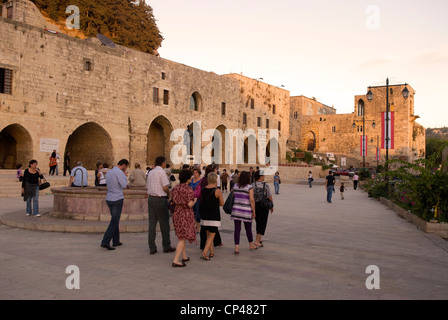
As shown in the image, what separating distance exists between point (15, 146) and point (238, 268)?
2299 cm

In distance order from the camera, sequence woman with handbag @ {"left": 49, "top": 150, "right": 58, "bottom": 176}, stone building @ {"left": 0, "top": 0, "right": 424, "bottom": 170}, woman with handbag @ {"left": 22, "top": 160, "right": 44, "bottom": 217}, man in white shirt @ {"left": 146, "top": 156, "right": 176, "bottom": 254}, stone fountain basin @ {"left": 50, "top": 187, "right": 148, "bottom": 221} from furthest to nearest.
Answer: stone building @ {"left": 0, "top": 0, "right": 424, "bottom": 170}, woman with handbag @ {"left": 49, "top": 150, "right": 58, "bottom": 176}, woman with handbag @ {"left": 22, "top": 160, "right": 44, "bottom": 217}, stone fountain basin @ {"left": 50, "top": 187, "right": 148, "bottom": 221}, man in white shirt @ {"left": 146, "top": 156, "right": 176, "bottom": 254}

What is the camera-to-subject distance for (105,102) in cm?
2639

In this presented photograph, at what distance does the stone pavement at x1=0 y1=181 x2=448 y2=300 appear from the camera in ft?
15.3

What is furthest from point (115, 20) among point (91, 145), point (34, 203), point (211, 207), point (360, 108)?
point (360, 108)

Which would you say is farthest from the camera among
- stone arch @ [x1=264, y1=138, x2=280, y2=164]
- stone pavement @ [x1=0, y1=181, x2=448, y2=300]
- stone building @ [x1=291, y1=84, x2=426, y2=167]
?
stone building @ [x1=291, y1=84, x2=426, y2=167]

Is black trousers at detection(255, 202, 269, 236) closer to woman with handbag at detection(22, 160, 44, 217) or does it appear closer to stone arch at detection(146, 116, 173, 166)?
woman with handbag at detection(22, 160, 44, 217)

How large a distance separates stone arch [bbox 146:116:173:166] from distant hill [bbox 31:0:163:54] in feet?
34.9

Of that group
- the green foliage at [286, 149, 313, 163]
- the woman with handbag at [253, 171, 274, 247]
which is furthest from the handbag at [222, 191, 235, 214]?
the green foliage at [286, 149, 313, 163]

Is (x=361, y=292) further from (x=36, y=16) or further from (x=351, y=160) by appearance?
(x=351, y=160)

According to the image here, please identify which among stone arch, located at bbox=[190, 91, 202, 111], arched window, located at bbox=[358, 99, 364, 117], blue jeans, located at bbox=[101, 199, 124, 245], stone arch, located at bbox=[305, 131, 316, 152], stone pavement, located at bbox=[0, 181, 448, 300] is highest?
arched window, located at bbox=[358, 99, 364, 117]

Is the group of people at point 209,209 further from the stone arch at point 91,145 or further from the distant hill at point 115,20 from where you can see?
the distant hill at point 115,20
